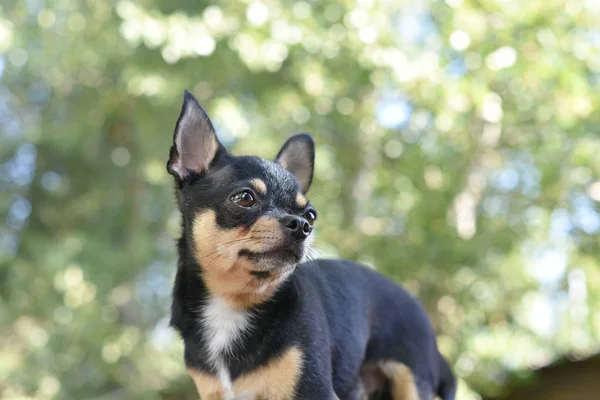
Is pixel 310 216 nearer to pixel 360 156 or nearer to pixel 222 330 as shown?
pixel 222 330

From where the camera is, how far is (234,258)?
240 cm

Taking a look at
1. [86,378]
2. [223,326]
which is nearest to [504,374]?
[223,326]

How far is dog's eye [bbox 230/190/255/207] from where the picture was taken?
8.02 feet

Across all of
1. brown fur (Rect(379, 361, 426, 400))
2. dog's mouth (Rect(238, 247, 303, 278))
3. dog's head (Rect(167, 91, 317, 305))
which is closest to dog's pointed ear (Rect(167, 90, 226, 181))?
dog's head (Rect(167, 91, 317, 305))

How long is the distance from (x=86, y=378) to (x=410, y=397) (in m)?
7.88

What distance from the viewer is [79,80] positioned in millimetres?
10844

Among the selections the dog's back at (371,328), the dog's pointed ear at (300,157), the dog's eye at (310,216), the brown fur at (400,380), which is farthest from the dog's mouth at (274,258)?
the brown fur at (400,380)

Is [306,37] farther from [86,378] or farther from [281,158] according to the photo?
[86,378]

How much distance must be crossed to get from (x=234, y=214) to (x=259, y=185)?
151mm

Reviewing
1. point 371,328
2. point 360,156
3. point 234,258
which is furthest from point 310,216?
point 360,156

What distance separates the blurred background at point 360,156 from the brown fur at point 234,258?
4.91 feet

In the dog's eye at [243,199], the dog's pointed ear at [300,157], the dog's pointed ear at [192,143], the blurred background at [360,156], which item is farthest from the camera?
the blurred background at [360,156]

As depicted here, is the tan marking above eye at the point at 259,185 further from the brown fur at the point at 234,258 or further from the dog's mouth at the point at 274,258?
the dog's mouth at the point at 274,258

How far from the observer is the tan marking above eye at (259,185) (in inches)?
97.7
